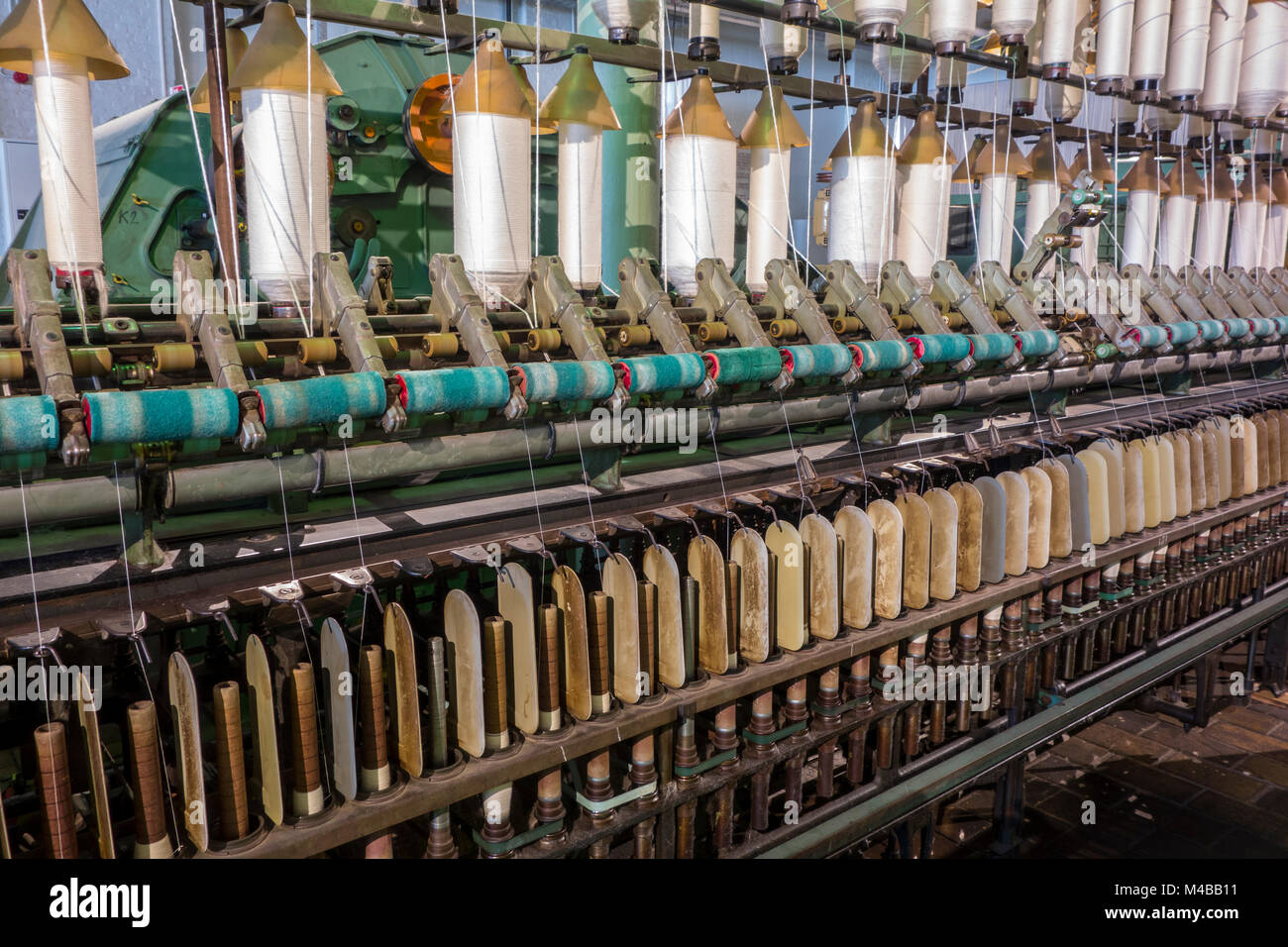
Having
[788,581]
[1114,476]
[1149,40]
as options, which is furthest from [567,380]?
[1149,40]

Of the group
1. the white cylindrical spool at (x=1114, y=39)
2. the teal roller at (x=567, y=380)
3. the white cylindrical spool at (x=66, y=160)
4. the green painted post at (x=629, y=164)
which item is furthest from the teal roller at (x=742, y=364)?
the white cylindrical spool at (x=1114, y=39)

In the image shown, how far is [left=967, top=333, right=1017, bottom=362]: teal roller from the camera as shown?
2904mm

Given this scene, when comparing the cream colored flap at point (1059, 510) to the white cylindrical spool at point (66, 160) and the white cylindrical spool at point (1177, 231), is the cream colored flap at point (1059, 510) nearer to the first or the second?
the white cylindrical spool at point (1177, 231)

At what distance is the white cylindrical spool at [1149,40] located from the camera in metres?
3.38

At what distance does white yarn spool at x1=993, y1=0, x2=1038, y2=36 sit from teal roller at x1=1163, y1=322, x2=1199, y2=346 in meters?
1.30

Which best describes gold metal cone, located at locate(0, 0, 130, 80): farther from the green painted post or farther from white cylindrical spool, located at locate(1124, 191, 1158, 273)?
white cylindrical spool, located at locate(1124, 191, 1158, 273)

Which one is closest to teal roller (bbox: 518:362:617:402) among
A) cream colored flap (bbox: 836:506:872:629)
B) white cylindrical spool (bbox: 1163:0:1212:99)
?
cream colored flap (bbox: 836:506:872:629)

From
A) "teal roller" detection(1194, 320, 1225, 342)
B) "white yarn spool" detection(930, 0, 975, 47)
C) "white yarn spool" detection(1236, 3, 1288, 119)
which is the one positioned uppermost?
"white yarn spool" detection(1236, 3, 1288, 119)

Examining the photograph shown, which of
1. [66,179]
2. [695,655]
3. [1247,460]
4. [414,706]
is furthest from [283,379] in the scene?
[1247,460]

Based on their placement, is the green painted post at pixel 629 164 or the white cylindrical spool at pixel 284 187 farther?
the green painted post at pixel 629 164

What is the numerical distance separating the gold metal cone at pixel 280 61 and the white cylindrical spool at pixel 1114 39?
2598 millimetres

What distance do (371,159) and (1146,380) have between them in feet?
11.6

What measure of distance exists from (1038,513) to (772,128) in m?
1.33

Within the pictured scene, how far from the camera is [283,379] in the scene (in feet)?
6.31
